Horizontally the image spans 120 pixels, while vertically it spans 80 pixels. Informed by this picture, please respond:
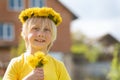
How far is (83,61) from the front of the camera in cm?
5894

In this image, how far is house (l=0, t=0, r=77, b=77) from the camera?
43906 millimetres

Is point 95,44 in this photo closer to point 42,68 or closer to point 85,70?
point 85,70

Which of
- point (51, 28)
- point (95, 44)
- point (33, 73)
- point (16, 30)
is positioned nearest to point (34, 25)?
point (51, 28)

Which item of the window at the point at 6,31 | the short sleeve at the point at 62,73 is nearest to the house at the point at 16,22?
the window at the point at 6,31

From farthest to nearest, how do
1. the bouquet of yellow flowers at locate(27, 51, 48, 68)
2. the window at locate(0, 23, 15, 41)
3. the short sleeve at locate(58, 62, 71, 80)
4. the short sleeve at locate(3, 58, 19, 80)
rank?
the window at locate(0, 23, 15, 41) → the short sleeve at locate(58, 62, 71, 80) → the short sleeve at locate(3, 58, 19, 80) → the bouquet of yellow flowers at locate(27, 51, 48, 68)

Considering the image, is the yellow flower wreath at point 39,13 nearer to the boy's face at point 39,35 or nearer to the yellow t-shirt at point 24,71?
the boy's face at point 39,35

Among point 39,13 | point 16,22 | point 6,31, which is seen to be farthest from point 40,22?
point 16,22

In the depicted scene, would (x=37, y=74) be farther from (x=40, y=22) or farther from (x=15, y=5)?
(x=15, y=5)

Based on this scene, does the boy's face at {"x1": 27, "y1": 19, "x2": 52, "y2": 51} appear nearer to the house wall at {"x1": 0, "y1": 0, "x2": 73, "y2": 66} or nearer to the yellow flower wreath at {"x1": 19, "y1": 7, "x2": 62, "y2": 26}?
the yellow flower wreath at {"x1": 19, "y1": 7, "x2": 62, "y2": 26}

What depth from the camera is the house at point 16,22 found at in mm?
43906

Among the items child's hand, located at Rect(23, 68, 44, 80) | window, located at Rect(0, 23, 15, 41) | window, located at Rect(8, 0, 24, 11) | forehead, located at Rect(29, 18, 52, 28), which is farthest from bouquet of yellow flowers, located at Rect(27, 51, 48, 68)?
window, located at Rect(8, 0, 24, 11)

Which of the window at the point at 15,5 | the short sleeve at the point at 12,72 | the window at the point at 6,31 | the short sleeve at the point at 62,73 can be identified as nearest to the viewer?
the short sleeve at the point at 12,72

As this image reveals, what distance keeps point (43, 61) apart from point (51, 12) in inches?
21.3

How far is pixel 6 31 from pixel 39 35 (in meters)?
38.6
